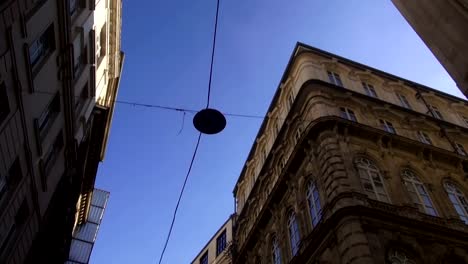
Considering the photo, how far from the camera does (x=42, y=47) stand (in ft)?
53.7

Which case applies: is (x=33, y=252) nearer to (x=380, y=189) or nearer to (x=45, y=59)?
(x=45, y=59)

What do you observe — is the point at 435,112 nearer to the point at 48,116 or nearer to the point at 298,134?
the point at 298,134

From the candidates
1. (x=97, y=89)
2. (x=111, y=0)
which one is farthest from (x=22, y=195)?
(x=111, y=0)

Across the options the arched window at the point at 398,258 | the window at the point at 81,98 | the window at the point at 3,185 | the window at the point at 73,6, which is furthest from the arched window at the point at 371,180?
the window at the point at 73,6

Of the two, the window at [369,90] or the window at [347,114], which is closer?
the window at [347,114]

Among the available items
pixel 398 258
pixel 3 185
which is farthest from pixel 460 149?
pixel 3 185

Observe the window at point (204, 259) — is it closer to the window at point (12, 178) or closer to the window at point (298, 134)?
the window at point (298, 134)

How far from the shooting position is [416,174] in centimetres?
2097

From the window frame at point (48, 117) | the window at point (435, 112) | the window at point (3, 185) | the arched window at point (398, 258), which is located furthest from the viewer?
the window at point (435, 112)

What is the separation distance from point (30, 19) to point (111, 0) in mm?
11178

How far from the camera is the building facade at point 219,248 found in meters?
34.3

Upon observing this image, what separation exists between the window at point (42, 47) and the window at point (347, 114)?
13834 mm

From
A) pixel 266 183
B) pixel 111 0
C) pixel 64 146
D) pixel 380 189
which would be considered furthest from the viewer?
pixel 266 183

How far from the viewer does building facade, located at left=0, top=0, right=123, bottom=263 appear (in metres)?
13.6
